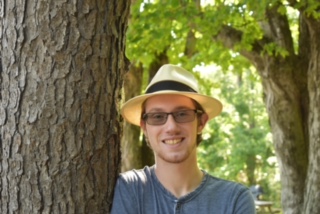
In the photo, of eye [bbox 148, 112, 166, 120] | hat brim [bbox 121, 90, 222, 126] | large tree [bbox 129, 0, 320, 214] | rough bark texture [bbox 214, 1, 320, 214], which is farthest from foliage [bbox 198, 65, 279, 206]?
eye [bbox 148, 112, 166, 120]

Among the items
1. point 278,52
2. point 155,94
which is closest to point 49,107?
point 155,94

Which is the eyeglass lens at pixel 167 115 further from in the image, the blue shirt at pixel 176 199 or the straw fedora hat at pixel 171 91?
the blue shirt at pixel 176 199

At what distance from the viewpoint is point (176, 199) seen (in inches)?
124

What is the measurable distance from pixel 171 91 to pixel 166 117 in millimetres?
137

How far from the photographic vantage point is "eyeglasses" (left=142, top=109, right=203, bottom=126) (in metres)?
3.18

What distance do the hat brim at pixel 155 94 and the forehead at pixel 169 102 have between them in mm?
32

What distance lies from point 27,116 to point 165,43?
323 inches

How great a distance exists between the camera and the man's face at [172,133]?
312 cm

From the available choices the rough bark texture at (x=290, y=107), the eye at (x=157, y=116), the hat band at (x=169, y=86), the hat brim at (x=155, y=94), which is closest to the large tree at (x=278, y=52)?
the rough bark texture at (x=290, y=107)

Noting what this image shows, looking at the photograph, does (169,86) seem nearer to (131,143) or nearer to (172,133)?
(172,133)

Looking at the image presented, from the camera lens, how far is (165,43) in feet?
36.4

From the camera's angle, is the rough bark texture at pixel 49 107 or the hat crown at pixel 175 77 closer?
the rough bark texture at pixel 49 107

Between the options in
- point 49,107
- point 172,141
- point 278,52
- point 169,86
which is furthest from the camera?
point 278,52

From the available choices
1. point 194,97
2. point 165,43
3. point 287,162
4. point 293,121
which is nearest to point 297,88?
point 293,121
